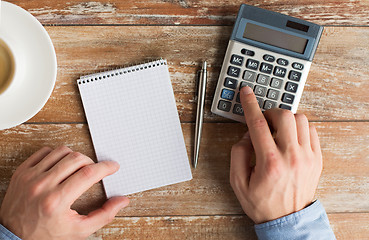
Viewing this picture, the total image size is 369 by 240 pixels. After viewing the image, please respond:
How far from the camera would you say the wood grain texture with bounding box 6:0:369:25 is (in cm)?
65

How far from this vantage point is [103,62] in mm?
660

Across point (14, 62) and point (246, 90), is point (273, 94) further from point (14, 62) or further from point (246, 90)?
point (14, 62)

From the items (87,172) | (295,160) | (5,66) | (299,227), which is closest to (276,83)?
(295,160)

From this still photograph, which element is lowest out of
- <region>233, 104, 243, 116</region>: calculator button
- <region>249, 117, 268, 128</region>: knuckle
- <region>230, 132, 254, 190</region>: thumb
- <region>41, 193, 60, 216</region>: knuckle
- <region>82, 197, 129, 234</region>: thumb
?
<region>82, 197, 129, 234</region>: thumb

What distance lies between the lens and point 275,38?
Answer: 63 cm

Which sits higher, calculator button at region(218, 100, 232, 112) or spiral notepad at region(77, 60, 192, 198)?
calculator button at region(218, 100, 232, 112)

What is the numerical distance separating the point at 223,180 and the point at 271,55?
259mm

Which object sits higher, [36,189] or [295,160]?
[295,160]

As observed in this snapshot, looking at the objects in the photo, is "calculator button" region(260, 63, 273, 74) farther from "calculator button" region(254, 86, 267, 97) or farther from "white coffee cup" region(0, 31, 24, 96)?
"white coffee cup" region(0, 31, 24, 96)

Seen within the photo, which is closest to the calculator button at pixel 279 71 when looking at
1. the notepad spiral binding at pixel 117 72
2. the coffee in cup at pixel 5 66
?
the notepad spiral binding at pixel 117 72

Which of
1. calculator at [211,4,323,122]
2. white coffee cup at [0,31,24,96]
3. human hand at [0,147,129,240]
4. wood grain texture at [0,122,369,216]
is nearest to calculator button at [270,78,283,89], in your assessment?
calculator at [211,4,323,122]

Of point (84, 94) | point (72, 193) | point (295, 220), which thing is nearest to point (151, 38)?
point (84, 94)

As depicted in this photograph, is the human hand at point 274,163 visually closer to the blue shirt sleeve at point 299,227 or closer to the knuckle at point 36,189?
the blue shirt sleeve at point 299,227

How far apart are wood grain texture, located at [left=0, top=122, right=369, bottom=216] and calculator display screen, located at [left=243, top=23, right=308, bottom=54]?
167mm
